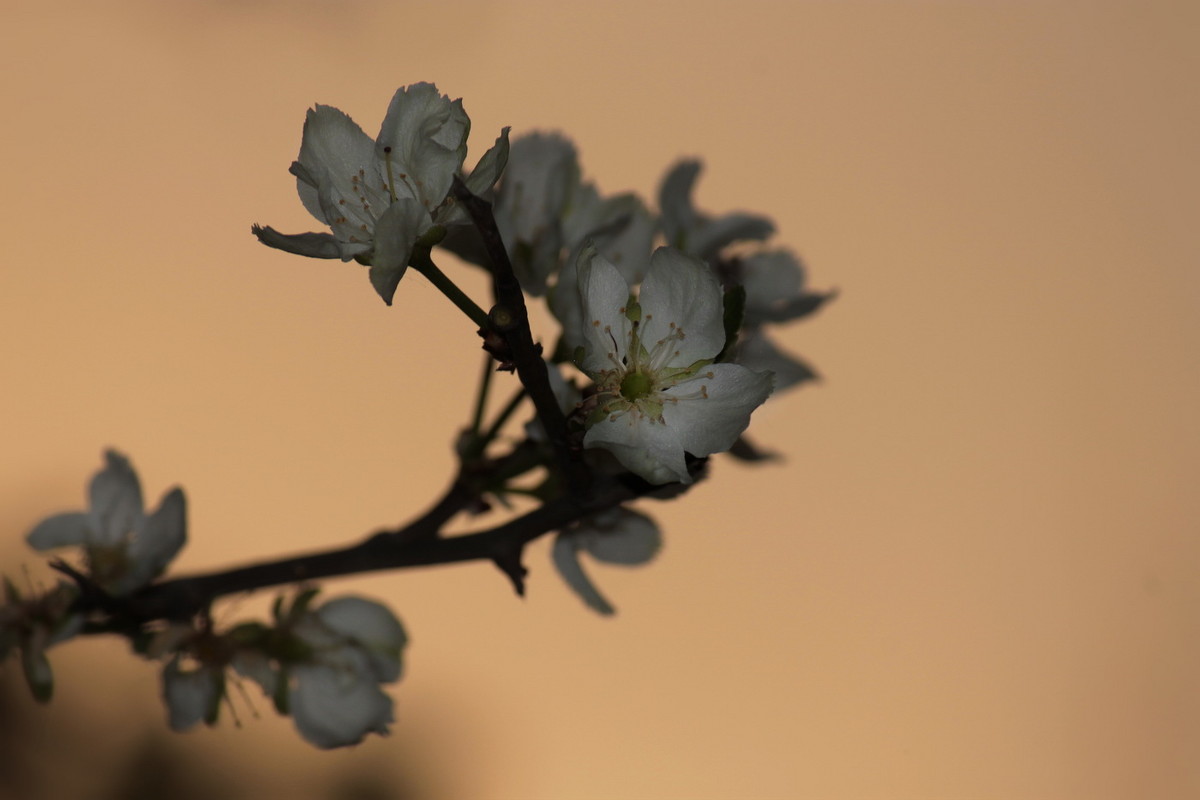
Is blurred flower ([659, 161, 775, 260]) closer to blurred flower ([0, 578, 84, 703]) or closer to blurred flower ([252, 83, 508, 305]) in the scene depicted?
blurred flower ([252, 83, 508, 305])

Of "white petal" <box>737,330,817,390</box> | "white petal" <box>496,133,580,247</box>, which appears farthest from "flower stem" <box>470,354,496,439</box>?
"white petal" <box>737,330,817,390</box>

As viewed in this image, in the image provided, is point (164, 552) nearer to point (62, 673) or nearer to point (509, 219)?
point (509, 219)

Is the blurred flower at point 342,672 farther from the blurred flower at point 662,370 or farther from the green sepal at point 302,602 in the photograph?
the blurred flower at point 662,370

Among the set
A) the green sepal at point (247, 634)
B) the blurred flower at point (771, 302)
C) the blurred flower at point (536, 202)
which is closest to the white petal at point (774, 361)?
the blurred flower at point (771, 302)

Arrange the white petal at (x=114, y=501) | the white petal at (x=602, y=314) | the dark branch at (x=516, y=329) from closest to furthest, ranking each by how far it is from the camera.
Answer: the dark branch at (x=516, y=329)
the white petal at (x=602, y=314)
the white petal at (x=114, y=501)

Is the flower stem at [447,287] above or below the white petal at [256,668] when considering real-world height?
above

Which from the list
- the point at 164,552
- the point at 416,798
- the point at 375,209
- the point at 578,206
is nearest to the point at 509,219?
the point at 578,206
